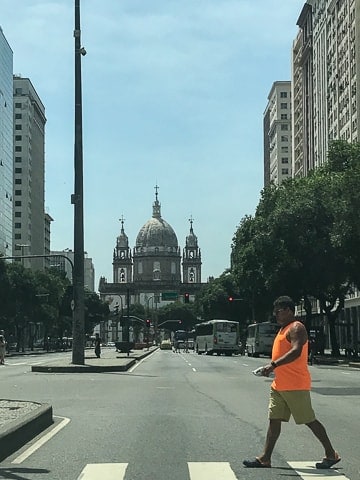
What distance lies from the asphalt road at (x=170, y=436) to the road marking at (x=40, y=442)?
2 centimetres

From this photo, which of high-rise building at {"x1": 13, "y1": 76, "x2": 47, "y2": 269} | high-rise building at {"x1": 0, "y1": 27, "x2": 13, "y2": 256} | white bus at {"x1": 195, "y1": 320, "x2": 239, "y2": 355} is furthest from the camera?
high-rise building at {"x1": 13, "y1": 76, "x2": 47, "y2": 269}

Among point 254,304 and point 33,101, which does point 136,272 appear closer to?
point 33,101

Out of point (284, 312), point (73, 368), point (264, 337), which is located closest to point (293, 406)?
point (284, 312)

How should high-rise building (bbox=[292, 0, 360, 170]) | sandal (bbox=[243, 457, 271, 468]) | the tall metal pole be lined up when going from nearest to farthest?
sandal (bbox=[243, 457, 271, 468]), the tall metal pole, high-rise building (bbox=[292, 0, 360, 170])

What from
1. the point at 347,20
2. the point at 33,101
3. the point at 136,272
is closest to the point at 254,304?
the point at 347,20

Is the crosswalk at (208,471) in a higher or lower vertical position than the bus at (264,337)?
lower

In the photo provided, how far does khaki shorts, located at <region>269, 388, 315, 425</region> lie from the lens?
9.16m

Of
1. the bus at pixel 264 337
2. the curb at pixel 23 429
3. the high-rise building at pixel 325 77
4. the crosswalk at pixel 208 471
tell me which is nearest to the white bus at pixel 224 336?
the bus at pixel 264 337

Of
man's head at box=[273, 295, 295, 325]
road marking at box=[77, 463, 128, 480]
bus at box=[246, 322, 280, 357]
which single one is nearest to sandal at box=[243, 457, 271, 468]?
road marking at box=[77, 463, 128, 480]

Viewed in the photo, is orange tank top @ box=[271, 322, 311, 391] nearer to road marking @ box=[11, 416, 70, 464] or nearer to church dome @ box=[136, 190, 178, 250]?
road marking @ box=[11, 416, 70, 464]

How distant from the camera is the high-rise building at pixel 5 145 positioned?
131250 millimetres

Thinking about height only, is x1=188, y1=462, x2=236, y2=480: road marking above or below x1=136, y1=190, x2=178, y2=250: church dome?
below

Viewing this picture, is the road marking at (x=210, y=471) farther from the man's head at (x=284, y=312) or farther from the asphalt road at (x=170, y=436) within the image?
the man's head at (x=284, y=312)

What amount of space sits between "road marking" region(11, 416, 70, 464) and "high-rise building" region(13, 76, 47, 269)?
453 feet
